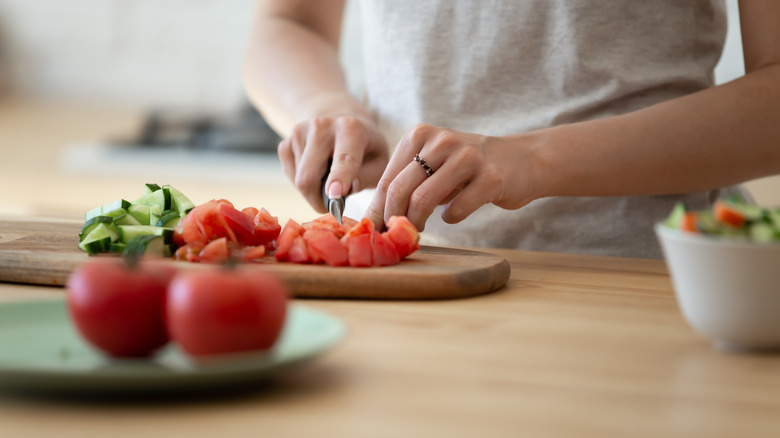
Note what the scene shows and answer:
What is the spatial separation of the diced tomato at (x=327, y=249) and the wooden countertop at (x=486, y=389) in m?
0.12

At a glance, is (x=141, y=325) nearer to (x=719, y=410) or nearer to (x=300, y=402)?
(x=300, y=402)

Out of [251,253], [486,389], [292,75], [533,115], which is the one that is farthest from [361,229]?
[292,75]

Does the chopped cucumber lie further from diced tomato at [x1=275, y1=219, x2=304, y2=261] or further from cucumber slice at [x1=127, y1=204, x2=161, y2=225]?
diced tomato at [x1=275, y1=219, x2=304, y2=261]

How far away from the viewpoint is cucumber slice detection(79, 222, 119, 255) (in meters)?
1.18

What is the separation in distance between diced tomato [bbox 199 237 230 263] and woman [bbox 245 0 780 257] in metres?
0.25

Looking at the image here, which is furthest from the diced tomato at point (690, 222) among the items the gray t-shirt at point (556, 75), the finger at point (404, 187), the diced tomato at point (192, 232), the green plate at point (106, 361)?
the gray t-shirt at point (556, 75)

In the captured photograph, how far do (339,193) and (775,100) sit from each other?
677 mm

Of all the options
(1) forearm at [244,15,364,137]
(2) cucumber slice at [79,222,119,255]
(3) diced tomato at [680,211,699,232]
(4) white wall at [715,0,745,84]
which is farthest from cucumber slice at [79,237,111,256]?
(4) white wall at [715,0,745,84]

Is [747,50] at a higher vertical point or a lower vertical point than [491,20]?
lower

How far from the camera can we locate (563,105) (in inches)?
63.2

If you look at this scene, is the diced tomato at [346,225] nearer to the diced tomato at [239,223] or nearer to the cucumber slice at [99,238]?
the diced tomato at [239,223]

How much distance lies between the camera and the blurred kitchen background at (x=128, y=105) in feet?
12.3

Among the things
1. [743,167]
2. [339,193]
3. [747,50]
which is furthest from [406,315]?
[747,50]

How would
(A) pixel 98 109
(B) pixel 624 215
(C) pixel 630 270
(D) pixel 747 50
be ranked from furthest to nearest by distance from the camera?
(A) pixel 98 109, (B) pixel 624 215, (D) pixel 747 50, (C) pixel 630 270
